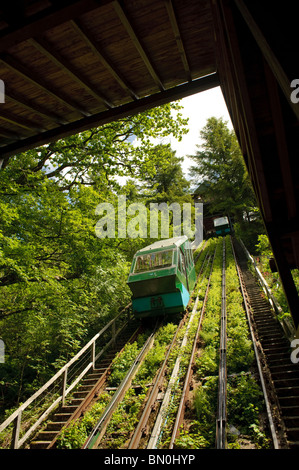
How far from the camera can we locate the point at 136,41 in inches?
112

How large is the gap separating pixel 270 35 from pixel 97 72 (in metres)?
2.25

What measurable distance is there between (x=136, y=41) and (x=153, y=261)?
908cm

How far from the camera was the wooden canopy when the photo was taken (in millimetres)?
2062

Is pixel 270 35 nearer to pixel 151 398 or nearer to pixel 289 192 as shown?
pixel 289 192

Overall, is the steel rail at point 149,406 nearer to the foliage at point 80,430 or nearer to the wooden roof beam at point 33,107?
the foliage at point 80,430

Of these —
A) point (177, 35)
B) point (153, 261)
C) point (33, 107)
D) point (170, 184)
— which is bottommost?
point (153, 261)

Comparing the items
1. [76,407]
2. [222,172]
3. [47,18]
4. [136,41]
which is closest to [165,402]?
[76,407]

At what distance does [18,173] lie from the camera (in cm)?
768

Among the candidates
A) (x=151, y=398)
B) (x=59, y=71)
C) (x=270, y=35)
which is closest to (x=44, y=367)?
(x=151, y=398)

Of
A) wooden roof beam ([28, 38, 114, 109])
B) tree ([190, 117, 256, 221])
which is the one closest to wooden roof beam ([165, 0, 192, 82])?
wooden roof beam ([28, 38, 114, 109])

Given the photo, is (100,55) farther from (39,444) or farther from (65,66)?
(39,444)

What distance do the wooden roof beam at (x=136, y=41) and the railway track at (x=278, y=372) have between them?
5991mm

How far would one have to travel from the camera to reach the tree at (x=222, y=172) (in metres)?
26.9

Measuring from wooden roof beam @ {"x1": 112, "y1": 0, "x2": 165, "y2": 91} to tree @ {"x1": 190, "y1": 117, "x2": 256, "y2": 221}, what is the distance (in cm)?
2343
